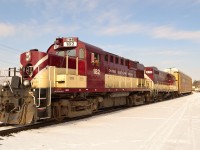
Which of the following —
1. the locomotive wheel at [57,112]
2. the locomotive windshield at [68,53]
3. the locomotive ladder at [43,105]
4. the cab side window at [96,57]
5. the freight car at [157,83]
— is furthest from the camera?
the freight car at [157,83]

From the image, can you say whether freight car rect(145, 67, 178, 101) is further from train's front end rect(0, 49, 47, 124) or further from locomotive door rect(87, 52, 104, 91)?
train's front end rect(0, 49, 47, 124)

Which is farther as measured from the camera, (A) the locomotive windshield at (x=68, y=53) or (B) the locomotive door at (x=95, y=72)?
(B) the locomotive door at (x=95, y=72)

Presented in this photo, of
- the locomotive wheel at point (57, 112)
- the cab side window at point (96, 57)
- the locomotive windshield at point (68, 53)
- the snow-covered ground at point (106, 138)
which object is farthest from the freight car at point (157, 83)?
the snow-covered ground at point (106, 138)

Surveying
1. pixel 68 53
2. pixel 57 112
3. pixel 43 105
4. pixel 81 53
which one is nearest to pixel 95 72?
pixel 81 53

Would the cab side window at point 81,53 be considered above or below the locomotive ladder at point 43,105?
above

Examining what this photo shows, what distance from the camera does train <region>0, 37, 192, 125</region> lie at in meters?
10.1

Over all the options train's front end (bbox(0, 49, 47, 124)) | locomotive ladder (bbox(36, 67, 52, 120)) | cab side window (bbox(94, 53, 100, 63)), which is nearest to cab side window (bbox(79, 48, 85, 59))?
cab side window (bbox(94, 53, 100, 63))

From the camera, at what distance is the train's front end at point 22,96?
32.1 feet

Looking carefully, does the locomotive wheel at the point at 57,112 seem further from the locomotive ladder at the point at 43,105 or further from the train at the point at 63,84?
the locomotive ladder at the point at 43,105

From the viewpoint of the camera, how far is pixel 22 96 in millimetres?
10258

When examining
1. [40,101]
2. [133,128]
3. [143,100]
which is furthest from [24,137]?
[143,100]

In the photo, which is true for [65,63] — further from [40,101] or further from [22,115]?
[22,115]

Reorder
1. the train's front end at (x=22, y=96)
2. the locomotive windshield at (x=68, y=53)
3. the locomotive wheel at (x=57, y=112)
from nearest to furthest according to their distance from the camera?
the train's front end at (x=22, y=96), the locomotive wheel at (x=57, y=112), the locomotive windshield at (x=68, y=53)

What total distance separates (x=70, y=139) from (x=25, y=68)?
429cm
